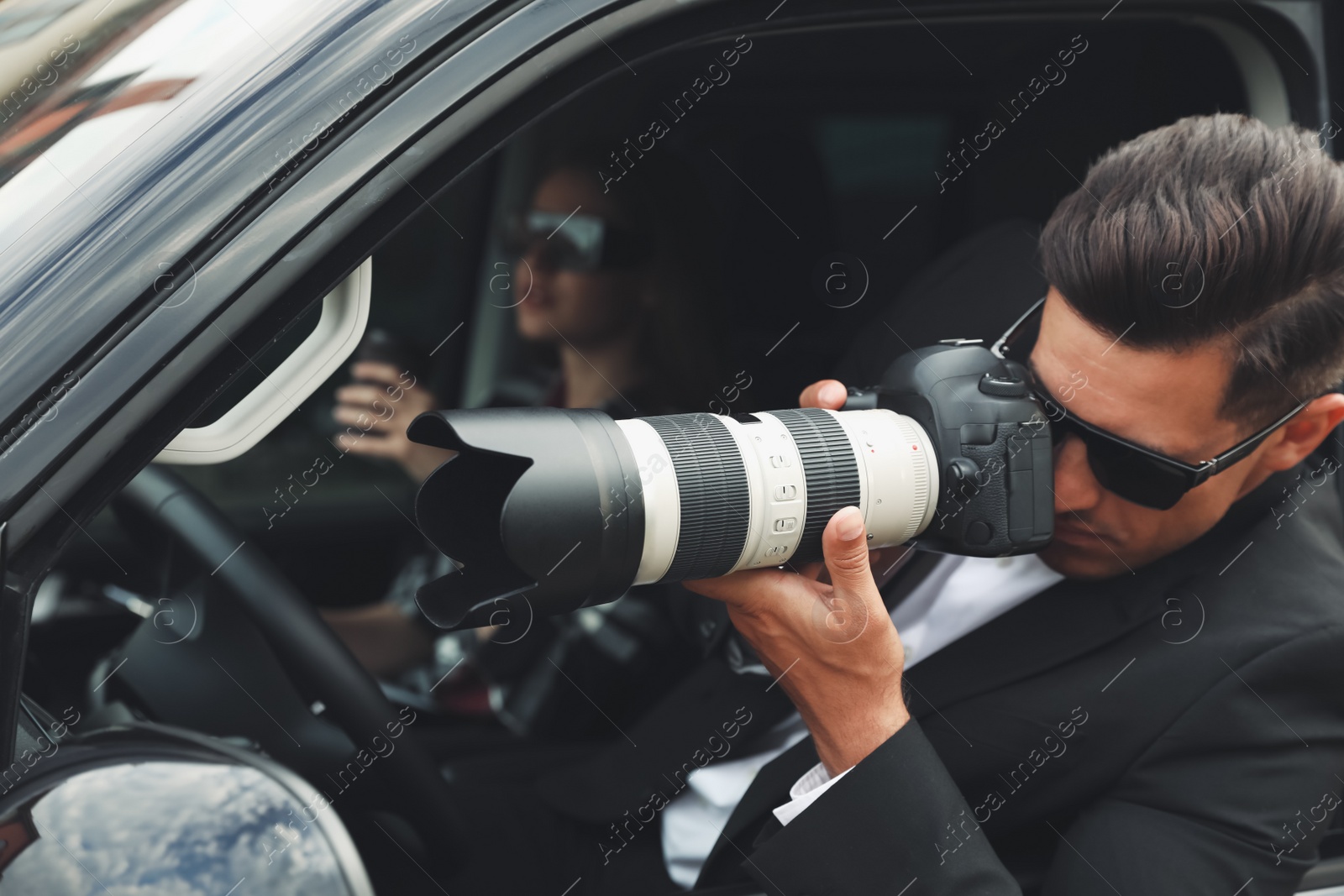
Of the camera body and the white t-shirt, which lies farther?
the white t-shirt

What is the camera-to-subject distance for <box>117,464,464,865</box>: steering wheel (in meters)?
1.09

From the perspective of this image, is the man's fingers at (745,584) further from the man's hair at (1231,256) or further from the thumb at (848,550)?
the man's hair at (1231,256)

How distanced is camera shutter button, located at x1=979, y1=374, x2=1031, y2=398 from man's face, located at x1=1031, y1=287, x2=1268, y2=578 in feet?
0.29

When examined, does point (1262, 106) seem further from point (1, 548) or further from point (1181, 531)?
point (1, 548)

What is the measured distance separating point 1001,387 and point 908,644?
0.48m

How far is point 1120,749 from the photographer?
1179 mm

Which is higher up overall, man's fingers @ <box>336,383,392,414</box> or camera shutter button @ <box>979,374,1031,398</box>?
man's fingers @ <box>336,383,392,414</box>

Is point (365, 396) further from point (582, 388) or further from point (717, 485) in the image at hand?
point (717, 485)

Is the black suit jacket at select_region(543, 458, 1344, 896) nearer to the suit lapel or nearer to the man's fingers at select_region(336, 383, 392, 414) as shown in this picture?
the suit lapel

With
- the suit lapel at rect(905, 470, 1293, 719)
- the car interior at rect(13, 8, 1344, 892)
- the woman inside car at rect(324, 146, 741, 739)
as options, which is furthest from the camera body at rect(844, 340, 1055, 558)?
the woman inside car at rect(324, 146, 741, 739)

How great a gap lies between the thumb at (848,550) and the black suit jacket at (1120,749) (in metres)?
0.18

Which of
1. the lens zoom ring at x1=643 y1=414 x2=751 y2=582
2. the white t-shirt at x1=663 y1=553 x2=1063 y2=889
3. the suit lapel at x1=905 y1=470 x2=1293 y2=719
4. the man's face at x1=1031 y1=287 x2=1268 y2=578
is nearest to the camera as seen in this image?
the lens zoom ring at x1=643 y1=414 x2=751 y2=582

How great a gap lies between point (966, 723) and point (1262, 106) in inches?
33.8

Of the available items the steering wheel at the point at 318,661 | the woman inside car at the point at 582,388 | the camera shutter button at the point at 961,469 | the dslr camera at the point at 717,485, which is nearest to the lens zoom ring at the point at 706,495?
the dslr camera at the point at 717,485
